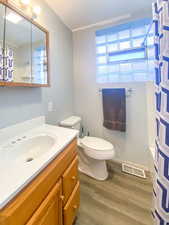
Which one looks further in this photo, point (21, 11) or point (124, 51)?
point (124, 51)

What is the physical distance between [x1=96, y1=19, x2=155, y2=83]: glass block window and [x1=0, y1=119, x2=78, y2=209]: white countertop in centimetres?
133

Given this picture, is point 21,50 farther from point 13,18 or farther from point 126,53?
point 126,53

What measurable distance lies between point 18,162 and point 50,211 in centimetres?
34

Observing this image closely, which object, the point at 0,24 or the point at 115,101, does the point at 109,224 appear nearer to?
the point at 115,101

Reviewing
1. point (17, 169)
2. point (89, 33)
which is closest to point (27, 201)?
point (17, 169)

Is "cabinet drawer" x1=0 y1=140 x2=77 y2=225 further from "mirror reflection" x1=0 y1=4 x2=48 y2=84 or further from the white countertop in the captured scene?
"mirror reflection" x1=0 y1=4 x2=48 y2=84

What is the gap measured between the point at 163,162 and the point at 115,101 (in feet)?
4.42

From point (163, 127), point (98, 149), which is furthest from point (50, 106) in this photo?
point (163, 127)

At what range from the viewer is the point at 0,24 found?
0.96 metres

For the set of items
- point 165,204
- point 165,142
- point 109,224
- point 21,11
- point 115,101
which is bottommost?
point 109,224

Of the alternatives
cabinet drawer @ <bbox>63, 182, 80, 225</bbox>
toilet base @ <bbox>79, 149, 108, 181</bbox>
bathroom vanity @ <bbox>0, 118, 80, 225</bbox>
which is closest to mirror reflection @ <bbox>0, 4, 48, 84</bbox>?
bathroom vanity @ <bbox>0, 118, 80, 225</bbox>

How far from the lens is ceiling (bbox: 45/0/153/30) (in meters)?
1.58

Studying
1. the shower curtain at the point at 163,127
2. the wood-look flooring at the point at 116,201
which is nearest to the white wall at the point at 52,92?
the wood-look flooring at the point at 116,201

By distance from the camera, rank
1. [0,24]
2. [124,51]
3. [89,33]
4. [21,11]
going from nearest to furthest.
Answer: [0,24] → [21,11] → [124,51] → [89,33]
